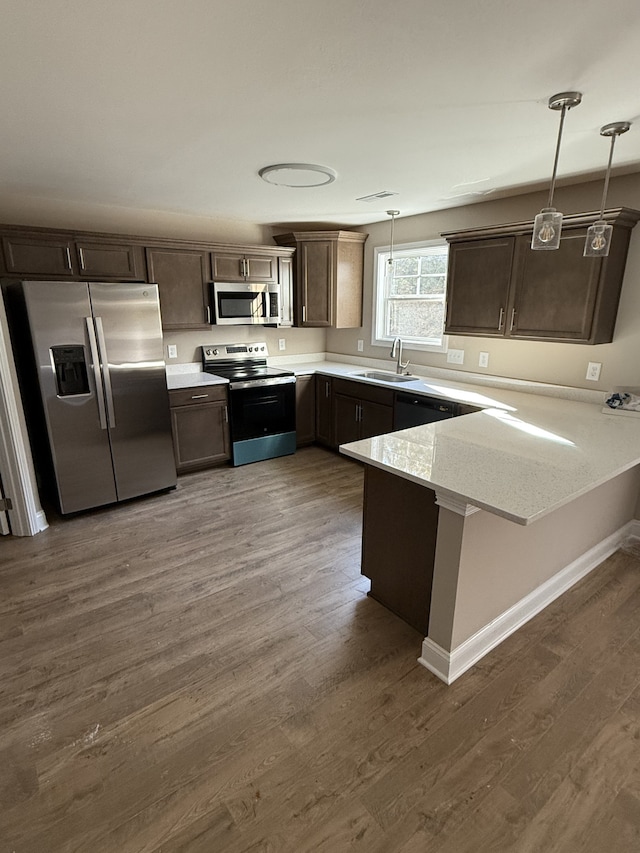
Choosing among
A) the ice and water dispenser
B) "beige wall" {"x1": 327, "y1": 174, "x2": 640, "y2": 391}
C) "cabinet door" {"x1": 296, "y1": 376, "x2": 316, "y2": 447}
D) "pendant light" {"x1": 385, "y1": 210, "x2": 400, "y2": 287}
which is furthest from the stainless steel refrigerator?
"beige wall" {"x1": 327, "y1": 174, "x2": 640, "y2": 391}

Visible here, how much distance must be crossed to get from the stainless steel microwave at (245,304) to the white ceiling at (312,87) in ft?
4.18

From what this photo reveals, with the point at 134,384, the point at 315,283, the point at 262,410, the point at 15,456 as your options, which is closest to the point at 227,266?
the point at 315,283

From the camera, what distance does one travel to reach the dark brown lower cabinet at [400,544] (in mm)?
2016

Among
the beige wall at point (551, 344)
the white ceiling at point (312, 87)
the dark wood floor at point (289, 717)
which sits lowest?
the dark wood floor at point (289, 717)

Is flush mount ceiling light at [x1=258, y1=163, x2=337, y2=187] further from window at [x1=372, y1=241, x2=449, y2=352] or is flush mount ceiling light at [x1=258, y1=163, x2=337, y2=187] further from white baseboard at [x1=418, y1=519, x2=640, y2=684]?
white baseboard at [x1=418, y1=519, x2=640, y2=684]

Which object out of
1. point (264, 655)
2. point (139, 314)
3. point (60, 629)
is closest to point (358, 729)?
point (264, 655)

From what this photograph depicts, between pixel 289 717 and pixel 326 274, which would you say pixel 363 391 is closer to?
pixel 326 274

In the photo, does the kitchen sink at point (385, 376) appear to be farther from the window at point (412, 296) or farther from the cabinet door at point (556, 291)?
the cabinet door at point (556, 291)

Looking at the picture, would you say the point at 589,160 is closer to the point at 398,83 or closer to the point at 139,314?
the point at 398,83

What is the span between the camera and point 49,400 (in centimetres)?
300

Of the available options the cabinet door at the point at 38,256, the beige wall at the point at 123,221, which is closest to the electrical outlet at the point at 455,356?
the beige wall at the point at 123,221

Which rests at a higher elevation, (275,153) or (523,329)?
(275,153)

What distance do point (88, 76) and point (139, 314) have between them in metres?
1.83

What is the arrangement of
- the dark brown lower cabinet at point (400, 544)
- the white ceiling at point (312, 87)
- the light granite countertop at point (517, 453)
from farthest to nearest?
the dark brown lower cabinet at point (400, 544) → the light granite countertop at point (517, 453) → the white ceiling at point (312, 87)
